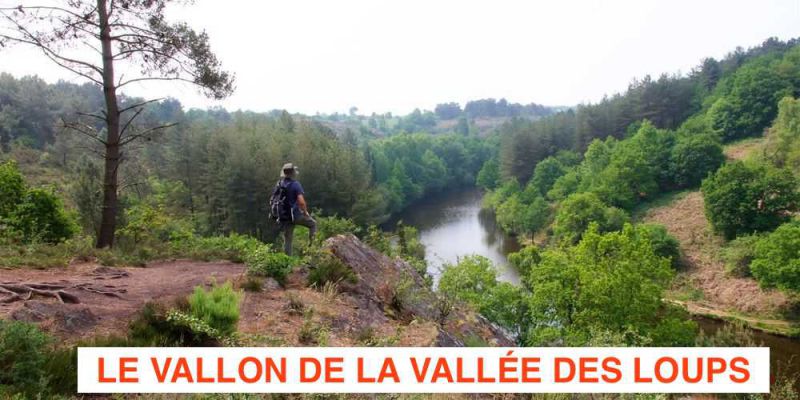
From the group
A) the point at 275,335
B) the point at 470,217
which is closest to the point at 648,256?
the point at 275,335

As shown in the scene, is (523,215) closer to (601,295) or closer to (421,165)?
(601,295)

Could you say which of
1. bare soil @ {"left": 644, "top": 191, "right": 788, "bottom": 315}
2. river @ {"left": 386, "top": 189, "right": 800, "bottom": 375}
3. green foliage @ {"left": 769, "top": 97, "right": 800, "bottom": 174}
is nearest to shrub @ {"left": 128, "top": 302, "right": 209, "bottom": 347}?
river @ {"left": 386, "top": 189, "right": 800, "bottom": 375}

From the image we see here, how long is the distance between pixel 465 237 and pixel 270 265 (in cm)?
4288

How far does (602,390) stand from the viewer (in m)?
5.16

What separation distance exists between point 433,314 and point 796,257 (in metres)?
25.9

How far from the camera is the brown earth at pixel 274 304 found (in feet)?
19.0

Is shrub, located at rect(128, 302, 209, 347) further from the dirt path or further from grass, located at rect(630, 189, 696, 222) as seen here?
grass, located at rect(630, 189, 696, 222)

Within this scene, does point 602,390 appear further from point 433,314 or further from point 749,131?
point 749,131

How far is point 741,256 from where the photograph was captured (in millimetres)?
29203

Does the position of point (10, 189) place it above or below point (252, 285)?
above

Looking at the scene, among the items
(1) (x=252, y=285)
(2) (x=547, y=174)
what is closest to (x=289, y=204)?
(1) (x=252, y=285)

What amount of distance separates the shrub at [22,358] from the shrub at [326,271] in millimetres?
4851

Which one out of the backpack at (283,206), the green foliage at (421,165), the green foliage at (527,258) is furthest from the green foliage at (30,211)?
the green foliage at (421,165)

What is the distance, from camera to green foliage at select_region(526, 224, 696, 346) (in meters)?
18.3
